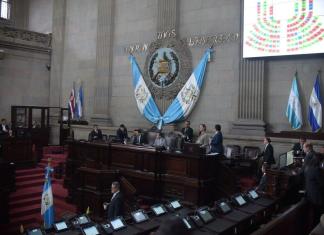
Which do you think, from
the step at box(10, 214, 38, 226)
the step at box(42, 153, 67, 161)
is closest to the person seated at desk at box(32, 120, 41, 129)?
the step at box(42, 153, 67, 161)

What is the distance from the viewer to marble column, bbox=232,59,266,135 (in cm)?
1012

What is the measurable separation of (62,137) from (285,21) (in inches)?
395

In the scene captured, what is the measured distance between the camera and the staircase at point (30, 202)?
684cm

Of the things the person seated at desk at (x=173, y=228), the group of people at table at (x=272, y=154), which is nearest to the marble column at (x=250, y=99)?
the group of people at table at (x=272, y=154)

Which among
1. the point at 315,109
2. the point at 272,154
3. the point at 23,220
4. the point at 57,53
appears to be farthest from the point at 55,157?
the point at 315,109

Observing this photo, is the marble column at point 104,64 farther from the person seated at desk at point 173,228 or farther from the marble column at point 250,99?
the person seated at desk at point 173,228

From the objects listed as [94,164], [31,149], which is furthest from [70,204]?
[31,149]

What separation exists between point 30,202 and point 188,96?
5.96 m

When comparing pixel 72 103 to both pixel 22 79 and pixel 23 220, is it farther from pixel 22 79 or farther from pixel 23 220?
pixel 23 220

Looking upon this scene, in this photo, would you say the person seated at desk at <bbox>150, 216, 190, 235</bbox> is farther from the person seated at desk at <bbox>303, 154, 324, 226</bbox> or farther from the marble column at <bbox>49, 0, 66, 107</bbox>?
the marble column at <bbox>49, 0, 66, 107</bbox>

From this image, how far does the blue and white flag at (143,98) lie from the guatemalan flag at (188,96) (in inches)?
21.2

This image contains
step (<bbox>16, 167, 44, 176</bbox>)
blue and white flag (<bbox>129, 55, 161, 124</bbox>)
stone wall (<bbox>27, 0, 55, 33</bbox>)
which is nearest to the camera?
step (<bbox>16, 167, 44, 176</bbox>)

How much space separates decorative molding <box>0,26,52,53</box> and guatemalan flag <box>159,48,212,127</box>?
7.92 meters

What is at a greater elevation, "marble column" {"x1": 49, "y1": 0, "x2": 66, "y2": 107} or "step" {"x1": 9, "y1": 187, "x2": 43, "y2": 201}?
"marble column" {"x1": 49, "y1": 0, "x2": 66, "y2": 107}
